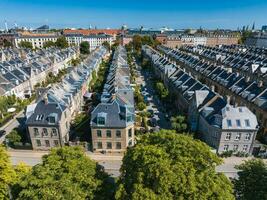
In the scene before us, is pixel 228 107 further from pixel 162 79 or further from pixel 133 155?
pixel 162 79

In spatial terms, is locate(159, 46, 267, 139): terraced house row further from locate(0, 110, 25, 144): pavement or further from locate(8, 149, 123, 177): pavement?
locate(0, 110, 25, 144): pavement

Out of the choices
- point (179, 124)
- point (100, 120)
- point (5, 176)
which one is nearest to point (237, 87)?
point (179, 124)

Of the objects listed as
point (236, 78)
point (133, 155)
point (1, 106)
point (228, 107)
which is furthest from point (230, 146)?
point (1, 106)

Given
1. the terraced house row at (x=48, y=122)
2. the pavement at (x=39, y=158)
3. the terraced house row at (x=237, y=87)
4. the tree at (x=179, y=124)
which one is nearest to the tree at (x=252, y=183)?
the tree at (x=179, y=124)

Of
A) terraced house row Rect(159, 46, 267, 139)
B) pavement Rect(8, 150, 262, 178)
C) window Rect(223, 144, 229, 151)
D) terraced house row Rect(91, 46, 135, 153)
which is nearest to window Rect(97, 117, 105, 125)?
terraced house row Rect(91, 46, 135, 153)

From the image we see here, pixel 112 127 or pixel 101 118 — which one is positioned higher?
pixel 101 118

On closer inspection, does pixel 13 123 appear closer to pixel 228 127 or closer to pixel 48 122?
pixel 48 122
